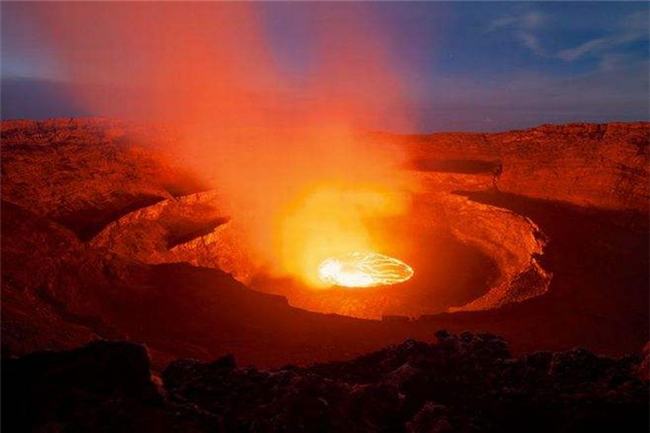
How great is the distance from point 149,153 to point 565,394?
19834mm

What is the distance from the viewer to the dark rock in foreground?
4176 millimetres

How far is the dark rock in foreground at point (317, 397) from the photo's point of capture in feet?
13.7

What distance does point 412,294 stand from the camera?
16.9m

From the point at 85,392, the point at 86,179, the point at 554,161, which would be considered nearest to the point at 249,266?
the point at 86,179

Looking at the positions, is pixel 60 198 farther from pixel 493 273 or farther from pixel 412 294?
pixel 493 273

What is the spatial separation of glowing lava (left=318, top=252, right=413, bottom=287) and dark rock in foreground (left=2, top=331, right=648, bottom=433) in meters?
12.3

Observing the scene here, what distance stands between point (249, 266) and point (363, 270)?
521 cm

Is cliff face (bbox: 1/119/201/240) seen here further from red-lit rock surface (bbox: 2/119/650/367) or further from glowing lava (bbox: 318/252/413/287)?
glowing lava (bbox: 318/252/413/287)

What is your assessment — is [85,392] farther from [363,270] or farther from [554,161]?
[554,161]

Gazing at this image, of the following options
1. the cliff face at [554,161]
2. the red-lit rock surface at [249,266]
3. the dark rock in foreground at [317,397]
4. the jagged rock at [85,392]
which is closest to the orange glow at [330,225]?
the red-lit rock surface at [249,266]

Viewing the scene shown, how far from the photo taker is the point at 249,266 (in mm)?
19969

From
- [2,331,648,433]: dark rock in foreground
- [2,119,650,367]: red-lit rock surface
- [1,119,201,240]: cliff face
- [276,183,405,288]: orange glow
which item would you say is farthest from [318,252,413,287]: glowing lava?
[2,331,648,433]: dark rock in foreground

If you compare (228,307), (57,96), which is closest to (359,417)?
(228,307)

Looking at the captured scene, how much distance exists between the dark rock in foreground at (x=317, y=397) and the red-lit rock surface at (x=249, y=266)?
7.03ft
